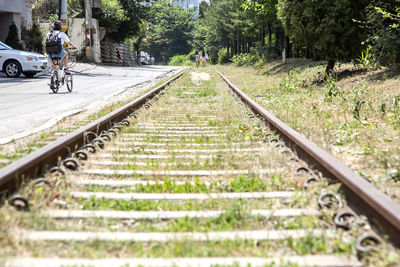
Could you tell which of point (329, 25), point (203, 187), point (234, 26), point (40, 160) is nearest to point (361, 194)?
point (203, 187)

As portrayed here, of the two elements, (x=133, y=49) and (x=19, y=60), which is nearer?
(x=19, y=60)

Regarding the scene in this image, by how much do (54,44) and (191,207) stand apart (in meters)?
8.76

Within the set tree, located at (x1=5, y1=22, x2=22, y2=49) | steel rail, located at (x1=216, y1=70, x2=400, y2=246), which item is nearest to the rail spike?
steel rail, located at (x1=216, y1=70, x2=400, y2=246)

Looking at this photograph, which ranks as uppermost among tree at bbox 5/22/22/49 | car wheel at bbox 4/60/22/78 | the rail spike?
tree at bbox 5/22/22/49

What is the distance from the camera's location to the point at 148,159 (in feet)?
13.7

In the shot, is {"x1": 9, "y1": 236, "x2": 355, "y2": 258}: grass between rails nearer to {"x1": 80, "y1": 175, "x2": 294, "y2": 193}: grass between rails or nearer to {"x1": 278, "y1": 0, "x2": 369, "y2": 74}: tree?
{"x1": 80, "y1": 175, "x2": 294, "y2": 193}: grass between rails

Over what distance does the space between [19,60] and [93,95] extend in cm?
785

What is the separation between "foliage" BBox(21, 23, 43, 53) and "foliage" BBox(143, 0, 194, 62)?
203 feet

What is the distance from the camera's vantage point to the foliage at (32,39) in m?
25.6

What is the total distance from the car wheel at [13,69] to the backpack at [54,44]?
25.8 feet

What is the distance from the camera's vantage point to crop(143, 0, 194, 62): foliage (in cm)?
8888

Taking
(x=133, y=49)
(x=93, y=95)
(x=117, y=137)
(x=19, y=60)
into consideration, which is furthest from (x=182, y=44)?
(x=117, y=137)

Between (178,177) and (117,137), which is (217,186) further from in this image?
(117,137)

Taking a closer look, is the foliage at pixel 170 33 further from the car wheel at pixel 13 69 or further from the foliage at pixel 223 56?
the car wheel at pixel 13 69
